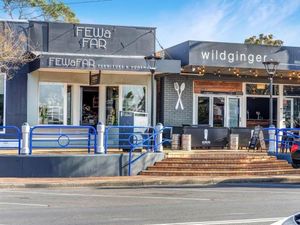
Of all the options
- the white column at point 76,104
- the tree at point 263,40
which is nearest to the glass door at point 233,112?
the white column at point 76,104

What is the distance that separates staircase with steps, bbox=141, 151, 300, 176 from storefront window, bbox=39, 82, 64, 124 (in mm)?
6742

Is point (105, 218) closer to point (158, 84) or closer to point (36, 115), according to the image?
point (36, 115)

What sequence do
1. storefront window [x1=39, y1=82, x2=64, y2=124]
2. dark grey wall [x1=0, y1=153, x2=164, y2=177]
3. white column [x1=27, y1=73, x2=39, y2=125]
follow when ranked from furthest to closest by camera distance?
storefront window [x1=39, y1=82, x2=64, y2=124] < white column [x1=27, y1=73, x2=39, y2=125] < dark grey wall [x1=0, y1=153, x2=164, y2=177]

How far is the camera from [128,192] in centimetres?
1488

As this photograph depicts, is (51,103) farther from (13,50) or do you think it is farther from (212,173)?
(212,173)

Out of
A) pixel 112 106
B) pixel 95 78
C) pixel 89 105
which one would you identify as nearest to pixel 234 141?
pixel 112 106

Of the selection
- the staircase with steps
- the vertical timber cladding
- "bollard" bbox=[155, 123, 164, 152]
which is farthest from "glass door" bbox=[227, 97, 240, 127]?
"bollard" bbox=[155, 123, 164, 152]

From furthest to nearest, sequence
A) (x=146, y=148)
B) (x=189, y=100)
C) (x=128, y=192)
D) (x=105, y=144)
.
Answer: (x=189, y=100) < (x=146, y=148) < (x=105, y=144) < (x=128, y=192)

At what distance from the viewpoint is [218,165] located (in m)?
19.2

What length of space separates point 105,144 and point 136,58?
5.52m

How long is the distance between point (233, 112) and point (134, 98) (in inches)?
204

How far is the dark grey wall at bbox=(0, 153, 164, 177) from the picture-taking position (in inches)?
690

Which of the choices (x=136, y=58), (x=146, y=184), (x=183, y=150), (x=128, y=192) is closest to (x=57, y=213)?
(x=128, y=192)

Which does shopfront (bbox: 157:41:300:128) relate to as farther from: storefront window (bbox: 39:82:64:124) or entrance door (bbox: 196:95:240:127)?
storefront window (bbox: 39:82:64:124)
